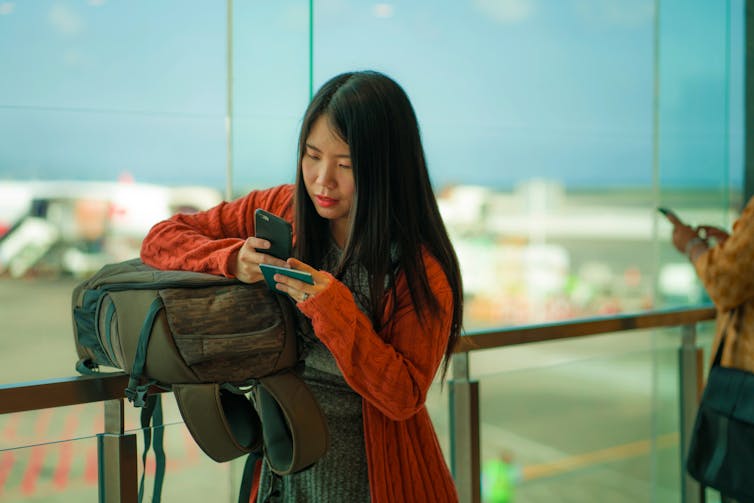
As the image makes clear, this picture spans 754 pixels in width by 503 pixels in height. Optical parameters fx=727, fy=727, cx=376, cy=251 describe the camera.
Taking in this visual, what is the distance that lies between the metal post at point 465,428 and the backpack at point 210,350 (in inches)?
35.7

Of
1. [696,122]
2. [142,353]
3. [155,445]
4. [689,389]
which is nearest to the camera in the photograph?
[142,353]

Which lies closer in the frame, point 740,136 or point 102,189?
point 102,189

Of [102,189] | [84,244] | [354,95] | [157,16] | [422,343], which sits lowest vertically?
[422,343]

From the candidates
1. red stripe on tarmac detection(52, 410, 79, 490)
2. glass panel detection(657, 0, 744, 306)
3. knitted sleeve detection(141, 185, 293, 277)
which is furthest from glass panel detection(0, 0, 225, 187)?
glass panel detection(657, 0, 744, 306)

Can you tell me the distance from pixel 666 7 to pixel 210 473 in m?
3.00

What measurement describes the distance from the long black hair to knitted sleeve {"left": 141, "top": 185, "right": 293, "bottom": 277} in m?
0.25

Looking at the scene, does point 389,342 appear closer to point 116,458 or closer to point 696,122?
point 116,458

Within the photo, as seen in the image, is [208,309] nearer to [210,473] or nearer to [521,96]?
[210,473]

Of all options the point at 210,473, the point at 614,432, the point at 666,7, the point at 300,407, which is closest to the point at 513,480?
the point at 614,432

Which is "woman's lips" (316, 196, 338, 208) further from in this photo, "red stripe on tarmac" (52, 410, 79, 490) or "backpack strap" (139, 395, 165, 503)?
"red stripe on tarmac" (52, 410, 79, 490)

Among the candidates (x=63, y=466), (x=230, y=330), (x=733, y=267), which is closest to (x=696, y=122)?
(x=733, y=267)

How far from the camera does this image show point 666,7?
3490mm

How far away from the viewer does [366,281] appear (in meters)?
1.59

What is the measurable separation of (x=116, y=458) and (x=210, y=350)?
18.9 inches
